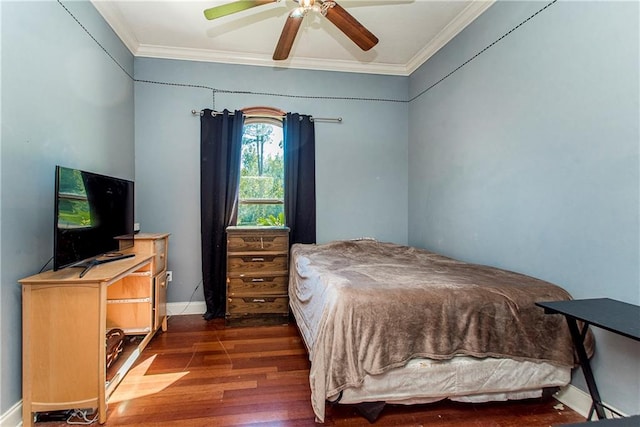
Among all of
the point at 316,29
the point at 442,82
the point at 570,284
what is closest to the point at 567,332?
the point at 570,284

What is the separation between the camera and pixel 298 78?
3609 mm

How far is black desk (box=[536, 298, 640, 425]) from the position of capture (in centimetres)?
120

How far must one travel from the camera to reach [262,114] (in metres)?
3.50

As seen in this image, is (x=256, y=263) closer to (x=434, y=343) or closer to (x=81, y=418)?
(x=81, y=418)

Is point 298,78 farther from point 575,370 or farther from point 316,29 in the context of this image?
point 575,370

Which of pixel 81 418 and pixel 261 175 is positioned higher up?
pixel 261 175

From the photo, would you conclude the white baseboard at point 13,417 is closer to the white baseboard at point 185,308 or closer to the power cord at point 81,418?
the power cord at point 81,418

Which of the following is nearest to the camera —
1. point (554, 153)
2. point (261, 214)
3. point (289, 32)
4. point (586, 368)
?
point (586, 368)

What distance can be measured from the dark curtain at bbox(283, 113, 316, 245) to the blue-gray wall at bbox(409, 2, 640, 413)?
1430 mm

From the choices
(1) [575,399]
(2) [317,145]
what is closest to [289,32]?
(2) [317,145]

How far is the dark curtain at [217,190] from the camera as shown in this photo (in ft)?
10.8

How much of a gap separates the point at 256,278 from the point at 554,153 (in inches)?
102

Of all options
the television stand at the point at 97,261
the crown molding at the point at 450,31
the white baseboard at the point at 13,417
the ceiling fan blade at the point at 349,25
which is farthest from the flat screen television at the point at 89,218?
the crown molding at the point at 450,31

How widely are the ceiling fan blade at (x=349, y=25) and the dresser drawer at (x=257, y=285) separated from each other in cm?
219
